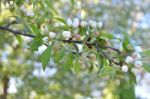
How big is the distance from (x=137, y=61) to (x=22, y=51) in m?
5.45

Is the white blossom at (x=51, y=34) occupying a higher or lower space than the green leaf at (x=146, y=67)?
higher

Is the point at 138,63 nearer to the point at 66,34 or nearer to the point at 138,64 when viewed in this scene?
the point at 138,64

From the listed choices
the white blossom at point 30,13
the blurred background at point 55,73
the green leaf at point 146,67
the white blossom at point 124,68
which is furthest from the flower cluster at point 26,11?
the blurred background at point 55,73

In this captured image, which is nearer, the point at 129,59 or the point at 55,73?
the point at 129,59

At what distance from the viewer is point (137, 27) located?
12.0 m

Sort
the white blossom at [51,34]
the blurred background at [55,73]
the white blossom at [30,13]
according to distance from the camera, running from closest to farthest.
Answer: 1. the white blossom at [51,34]
2. the white blossom at [30,13]
3. the blurred background at [55,73]

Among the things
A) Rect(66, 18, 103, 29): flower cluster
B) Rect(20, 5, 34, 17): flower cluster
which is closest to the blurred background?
Rect(20, 5, 34, 17): flower cluster

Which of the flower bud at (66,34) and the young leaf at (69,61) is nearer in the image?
the flower bud at (66,34)

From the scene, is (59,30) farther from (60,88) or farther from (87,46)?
(60,88)

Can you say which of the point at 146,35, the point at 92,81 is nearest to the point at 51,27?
Result: the point at 92,81

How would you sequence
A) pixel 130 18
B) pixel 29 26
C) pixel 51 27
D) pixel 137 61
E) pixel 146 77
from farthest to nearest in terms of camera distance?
pixel 146 77, pixel 130 18, pixel 29 26, pixel 51 27, pixel 137 61

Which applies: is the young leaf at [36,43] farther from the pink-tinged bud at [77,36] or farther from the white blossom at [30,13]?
the white blossom at [30,13]

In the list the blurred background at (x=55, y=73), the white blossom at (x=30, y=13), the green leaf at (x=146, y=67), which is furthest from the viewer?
the blurred background at (x=55, y=73)

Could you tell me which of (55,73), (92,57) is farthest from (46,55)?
(55,73)
